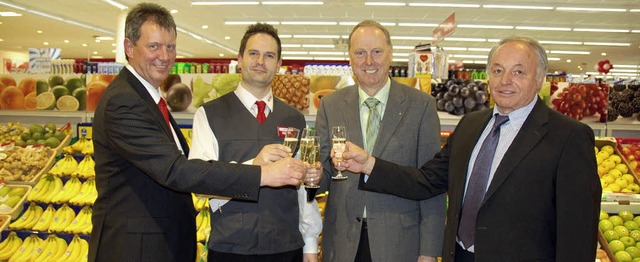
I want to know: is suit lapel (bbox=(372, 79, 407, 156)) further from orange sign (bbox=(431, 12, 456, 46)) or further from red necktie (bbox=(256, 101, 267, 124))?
orange sign (bbox=(431, 12, 456, 46))

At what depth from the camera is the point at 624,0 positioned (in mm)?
10938

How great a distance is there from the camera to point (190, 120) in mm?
5129

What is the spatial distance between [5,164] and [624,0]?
39.2 feet

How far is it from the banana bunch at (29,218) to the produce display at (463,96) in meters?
3.93

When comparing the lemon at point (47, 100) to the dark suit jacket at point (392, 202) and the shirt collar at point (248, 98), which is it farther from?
the dark suit jacket at point (392, 202)

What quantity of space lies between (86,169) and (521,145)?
13.5 feet

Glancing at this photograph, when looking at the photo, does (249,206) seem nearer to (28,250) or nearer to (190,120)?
(190,120)

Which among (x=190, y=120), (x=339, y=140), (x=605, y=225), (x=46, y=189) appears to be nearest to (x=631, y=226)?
(x=605, y=225)

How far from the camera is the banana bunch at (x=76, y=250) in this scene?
173 inches

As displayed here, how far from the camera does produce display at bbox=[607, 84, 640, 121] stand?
4.88m

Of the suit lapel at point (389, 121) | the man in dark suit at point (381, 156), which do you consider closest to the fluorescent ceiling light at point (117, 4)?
the man in dark suit at point (381, 156)

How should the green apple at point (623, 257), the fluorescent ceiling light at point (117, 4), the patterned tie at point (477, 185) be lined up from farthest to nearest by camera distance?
the fluorescent ceiling light at point (117, 4)
the green apple at point (623, 257)
the patterned tie at point (477, 185)

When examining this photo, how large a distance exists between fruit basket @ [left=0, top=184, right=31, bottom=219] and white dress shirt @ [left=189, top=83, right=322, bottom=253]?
3.23 m

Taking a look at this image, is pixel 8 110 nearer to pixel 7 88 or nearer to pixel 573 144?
pixel 7 88
